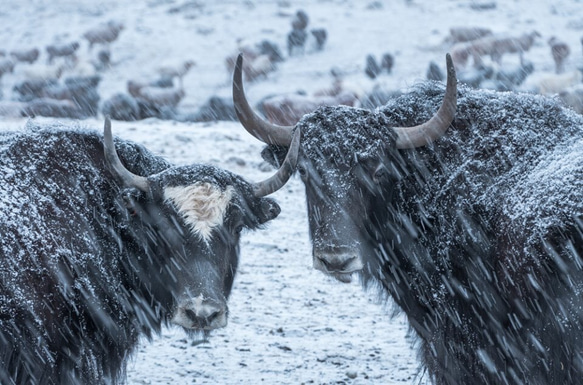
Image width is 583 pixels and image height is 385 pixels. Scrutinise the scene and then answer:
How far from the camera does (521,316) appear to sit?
368 centimetres

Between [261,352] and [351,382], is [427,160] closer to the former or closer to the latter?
[351,382]

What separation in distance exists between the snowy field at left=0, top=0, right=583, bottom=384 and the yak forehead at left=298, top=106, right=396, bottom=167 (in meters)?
0.66

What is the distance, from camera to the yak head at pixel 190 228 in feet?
12.7

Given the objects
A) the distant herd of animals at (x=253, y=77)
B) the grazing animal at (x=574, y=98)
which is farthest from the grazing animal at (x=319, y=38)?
the grazing animal at (x=574, y=98)

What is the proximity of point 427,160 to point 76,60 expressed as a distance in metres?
23.0

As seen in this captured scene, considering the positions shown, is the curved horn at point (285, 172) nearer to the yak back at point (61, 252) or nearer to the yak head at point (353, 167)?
the yak head at point (353, 167)

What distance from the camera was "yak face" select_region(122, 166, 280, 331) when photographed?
12.6 feet

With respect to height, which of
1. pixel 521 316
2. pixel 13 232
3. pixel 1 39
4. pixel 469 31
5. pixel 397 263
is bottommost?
pixel 1 39

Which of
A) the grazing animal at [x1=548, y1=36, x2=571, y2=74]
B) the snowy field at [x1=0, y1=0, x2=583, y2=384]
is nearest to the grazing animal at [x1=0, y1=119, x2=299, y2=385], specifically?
the snowy field at [x1=0, y1=0, x2=583, y2=384]

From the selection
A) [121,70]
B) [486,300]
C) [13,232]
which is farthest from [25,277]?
[121,70]

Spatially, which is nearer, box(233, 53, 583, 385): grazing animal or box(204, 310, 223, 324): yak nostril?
box(233, 53, 583, 385): grazing animal

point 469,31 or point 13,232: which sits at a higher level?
point 13,232

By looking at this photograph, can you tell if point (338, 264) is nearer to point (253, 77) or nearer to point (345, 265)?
point (345, 265)

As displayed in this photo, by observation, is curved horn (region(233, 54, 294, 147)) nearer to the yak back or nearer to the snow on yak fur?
the snow on yak fur
